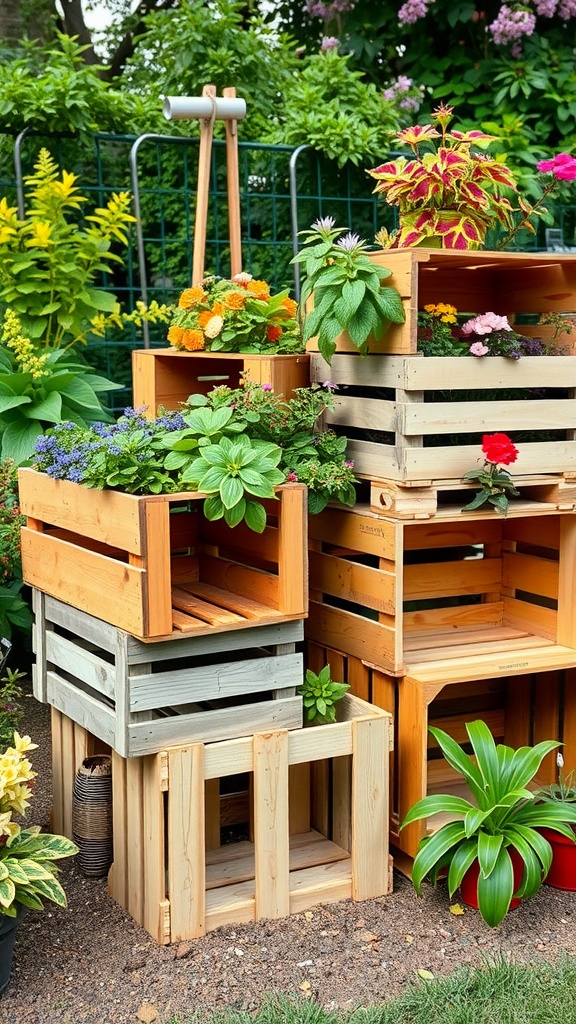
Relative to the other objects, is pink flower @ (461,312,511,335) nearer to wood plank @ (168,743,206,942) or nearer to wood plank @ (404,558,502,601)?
wood plank @ (404,558,502,601)

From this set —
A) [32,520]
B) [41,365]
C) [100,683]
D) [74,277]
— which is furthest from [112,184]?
[100,683]

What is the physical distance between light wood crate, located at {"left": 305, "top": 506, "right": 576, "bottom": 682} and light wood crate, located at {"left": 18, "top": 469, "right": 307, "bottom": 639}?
0.90 feet

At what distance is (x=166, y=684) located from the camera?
9.71ft

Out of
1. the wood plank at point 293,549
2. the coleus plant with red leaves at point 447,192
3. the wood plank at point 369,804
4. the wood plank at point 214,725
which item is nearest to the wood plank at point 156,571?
the wood plank at point 214,725

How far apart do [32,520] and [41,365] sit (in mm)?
1346

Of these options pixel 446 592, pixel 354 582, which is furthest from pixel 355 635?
pixel 446 592

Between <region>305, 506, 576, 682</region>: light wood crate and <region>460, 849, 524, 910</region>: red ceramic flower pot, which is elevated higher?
<region>305, 506, 576, 682</region>: light wood crate

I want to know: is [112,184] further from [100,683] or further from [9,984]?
[9,984]

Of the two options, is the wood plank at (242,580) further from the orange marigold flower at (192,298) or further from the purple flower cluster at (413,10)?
the purple flower cluster at (413,10)

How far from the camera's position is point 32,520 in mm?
3547

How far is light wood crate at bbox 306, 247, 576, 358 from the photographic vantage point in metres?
3.20

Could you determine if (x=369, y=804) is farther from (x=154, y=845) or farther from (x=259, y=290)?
(x=259, y=290)

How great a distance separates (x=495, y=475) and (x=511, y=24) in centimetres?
465

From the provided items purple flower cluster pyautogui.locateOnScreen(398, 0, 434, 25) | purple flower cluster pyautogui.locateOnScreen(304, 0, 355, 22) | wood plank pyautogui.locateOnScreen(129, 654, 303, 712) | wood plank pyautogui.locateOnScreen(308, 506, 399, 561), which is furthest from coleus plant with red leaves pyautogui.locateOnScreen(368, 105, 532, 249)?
purple flower cluster pyautogui.locateOnScreen(304, 0, 355, 22)
